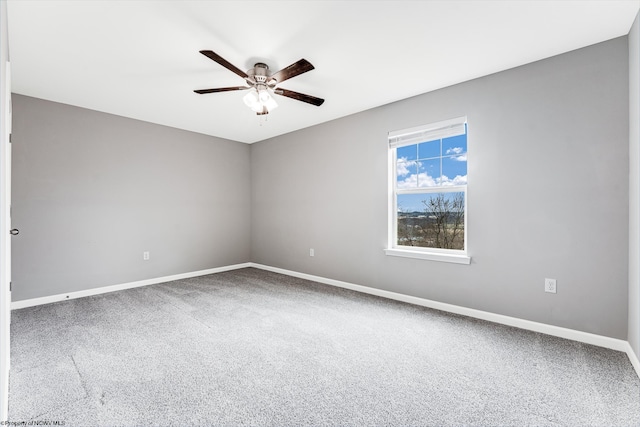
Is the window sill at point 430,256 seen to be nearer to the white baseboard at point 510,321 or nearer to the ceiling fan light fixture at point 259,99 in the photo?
the white baseboard at point 510,321

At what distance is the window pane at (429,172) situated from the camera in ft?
11.4

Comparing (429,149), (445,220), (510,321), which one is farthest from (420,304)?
(429,149)

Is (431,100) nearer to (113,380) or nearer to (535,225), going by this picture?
(535,225)

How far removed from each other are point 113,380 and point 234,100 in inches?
117

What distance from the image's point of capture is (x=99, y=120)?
3.97 meters

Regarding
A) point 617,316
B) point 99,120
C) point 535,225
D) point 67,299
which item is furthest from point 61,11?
point 617,316

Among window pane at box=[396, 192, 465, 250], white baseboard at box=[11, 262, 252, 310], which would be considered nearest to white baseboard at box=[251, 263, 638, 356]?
window pane at box=[396, 192, 465, 250]

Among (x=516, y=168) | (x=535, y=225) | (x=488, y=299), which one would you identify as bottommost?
(x=488, y=299)

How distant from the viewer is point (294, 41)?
93.0 inches

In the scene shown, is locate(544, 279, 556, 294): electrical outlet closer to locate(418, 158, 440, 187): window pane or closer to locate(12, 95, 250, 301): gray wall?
locate(418, 158, 440, 187): window pane

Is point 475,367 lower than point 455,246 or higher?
lower

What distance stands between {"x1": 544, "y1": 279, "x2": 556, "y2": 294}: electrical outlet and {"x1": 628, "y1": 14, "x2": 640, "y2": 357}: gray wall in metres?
0.46

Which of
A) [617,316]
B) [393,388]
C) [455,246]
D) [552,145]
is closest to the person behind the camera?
[393,388]

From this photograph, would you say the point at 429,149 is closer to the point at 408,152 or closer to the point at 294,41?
the point at 408,152
